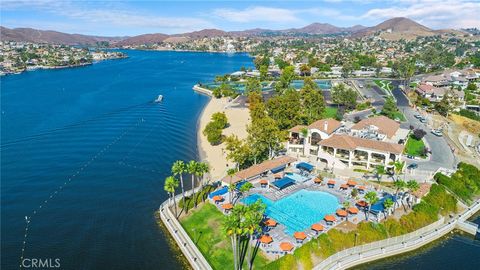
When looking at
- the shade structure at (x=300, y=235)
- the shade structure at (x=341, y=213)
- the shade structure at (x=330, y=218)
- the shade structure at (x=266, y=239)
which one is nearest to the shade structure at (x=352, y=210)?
the shade structure at (x=341, y=213)

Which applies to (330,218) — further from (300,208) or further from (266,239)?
(266,239)

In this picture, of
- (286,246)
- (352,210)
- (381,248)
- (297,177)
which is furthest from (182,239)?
(381,248)

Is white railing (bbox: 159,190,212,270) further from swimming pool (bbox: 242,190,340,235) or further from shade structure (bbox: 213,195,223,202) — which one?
swimming pool (bbox: 242,190,340,235)

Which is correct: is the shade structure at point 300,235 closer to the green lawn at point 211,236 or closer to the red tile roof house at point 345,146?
the green lawn at point 211,236

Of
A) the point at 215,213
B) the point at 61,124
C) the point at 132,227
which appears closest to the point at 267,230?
the point at 215,213

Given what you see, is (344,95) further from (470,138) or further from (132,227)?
(132,227)

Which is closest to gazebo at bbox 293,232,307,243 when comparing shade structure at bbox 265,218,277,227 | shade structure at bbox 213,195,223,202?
shade structure at bbox 265,218,277,227
